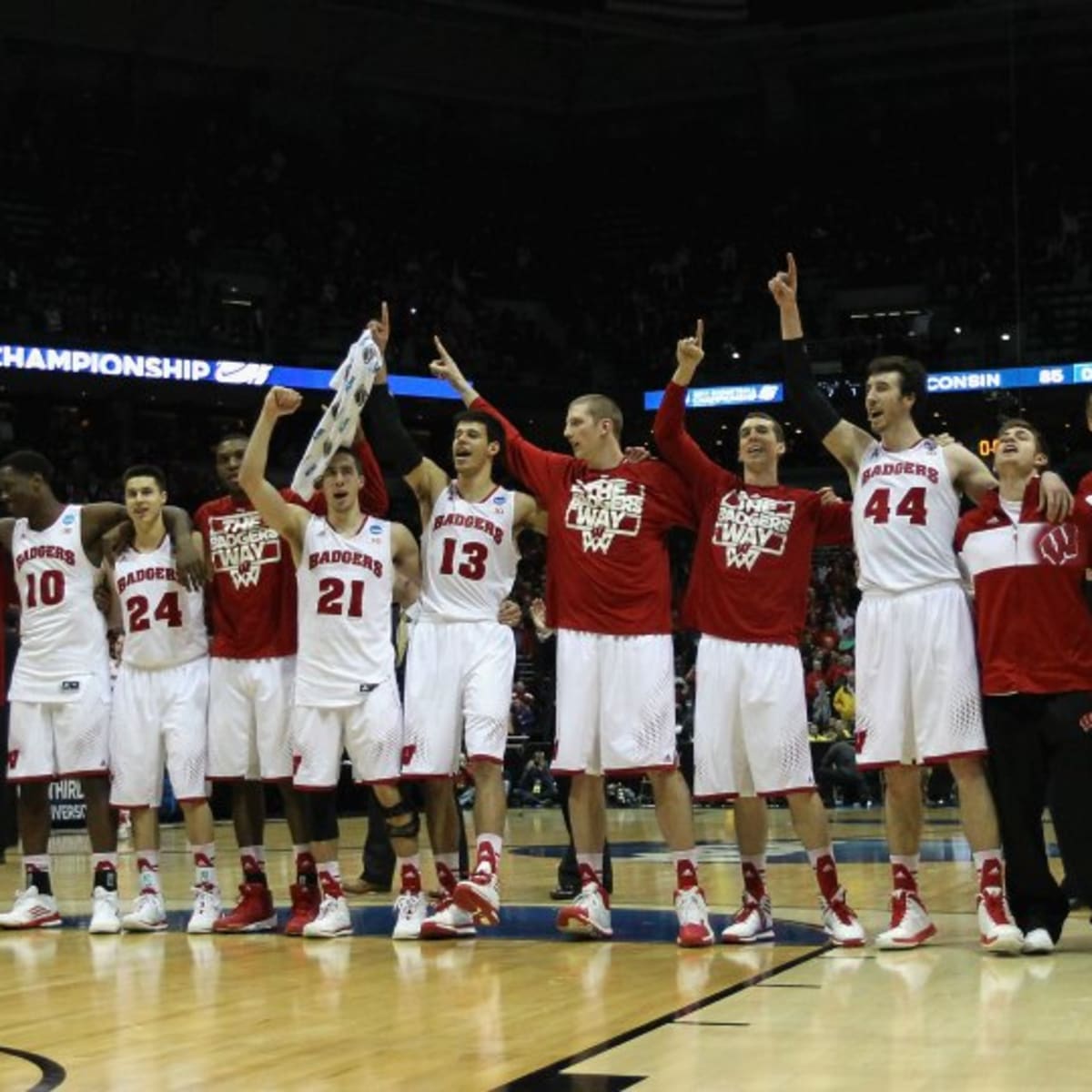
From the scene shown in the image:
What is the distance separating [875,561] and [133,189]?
2290cm

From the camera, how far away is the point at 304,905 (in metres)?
8.68

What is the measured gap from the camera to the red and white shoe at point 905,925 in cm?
764

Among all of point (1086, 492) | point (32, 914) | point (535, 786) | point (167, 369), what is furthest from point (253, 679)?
point (167, 369)

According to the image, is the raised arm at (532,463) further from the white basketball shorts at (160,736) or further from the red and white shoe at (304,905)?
the red and white shoe at (304,905)

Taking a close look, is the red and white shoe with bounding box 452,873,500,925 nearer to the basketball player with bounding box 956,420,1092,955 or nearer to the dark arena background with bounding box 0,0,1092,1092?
the basketball player with bounding box 956,420,1092,955

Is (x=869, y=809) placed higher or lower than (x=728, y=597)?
lower

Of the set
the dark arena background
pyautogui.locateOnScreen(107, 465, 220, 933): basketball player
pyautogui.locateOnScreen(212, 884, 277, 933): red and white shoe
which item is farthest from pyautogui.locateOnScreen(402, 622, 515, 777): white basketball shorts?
the dark arena background

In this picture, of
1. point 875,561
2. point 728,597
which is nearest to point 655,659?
point 728,597

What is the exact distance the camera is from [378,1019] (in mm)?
6098

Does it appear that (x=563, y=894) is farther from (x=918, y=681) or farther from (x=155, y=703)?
(x=918, y=681)

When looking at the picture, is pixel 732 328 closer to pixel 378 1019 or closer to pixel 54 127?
pixel 54 127

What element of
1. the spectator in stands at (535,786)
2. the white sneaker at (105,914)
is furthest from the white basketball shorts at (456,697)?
the spectator in stands at (535,786)

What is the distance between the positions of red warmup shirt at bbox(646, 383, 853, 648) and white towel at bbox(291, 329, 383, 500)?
1340 mm

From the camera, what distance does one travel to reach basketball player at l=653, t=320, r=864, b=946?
26.2 feet
